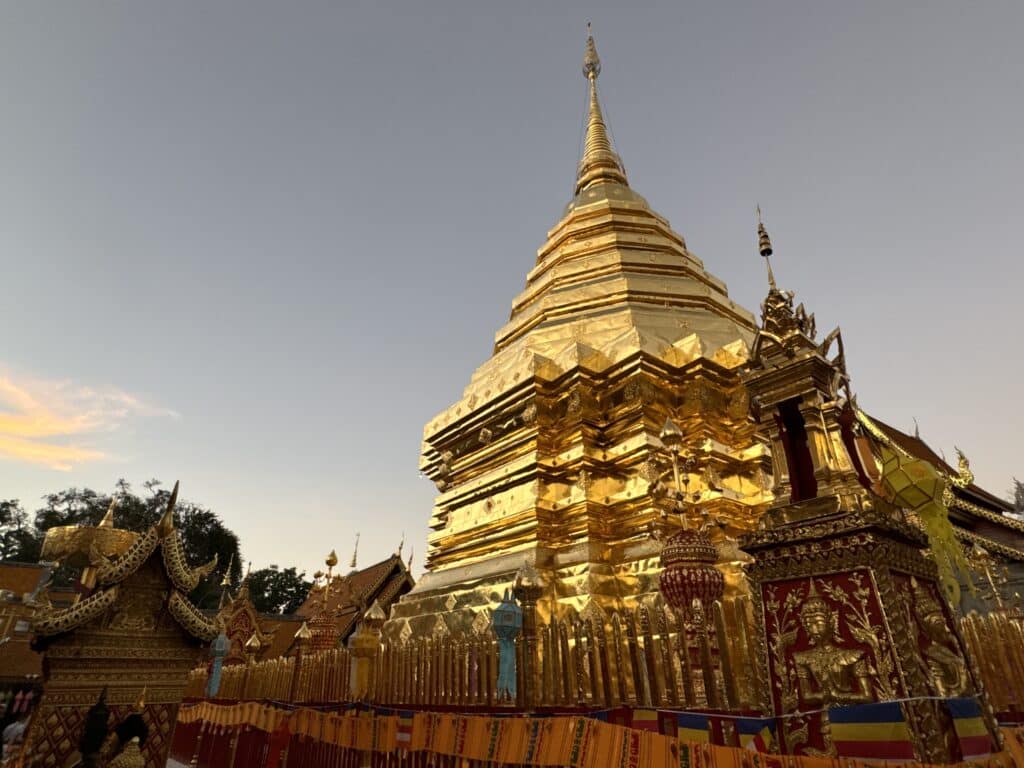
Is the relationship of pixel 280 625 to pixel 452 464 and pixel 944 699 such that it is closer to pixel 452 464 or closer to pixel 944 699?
pixel 452 464

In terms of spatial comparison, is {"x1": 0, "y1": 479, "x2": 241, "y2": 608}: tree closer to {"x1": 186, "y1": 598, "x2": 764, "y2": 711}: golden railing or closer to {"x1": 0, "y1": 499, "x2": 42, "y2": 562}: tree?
{"x1": 0, "y1": 499, "x2": 42, "y2": 562}: tree

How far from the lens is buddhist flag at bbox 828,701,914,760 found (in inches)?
144

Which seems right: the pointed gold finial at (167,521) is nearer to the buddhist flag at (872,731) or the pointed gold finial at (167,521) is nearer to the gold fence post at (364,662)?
the gold fence post at (364,662)

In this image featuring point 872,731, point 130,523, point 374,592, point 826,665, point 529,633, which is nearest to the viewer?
point 872,731

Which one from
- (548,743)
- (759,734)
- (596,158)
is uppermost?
(596,158)

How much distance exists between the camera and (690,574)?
5.40 metres

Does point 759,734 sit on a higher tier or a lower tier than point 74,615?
lower

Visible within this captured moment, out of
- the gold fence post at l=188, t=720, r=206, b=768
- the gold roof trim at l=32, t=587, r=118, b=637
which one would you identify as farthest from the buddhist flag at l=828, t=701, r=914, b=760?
the gold fence post at l=188, t=720, r=206, b=768

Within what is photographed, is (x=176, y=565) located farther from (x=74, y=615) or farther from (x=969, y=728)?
(x=969, y=728)

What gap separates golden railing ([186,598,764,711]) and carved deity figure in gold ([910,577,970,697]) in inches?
44.0

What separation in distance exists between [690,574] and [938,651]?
183 cm

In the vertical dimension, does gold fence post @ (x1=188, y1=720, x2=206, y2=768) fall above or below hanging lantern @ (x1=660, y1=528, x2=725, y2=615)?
below

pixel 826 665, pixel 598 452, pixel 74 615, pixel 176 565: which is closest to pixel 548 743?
pixel 826 665

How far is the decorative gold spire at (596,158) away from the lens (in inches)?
734
